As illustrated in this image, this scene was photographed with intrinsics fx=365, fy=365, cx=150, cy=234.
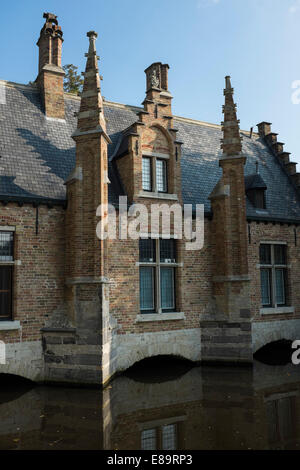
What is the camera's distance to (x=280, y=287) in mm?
14695

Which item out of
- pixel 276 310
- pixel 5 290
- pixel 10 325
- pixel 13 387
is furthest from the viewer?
pixel 276 310

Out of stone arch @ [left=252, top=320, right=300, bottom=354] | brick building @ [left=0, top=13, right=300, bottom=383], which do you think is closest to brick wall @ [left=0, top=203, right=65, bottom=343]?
brick building @ [left=0, top=13, right=300, bottom=383]

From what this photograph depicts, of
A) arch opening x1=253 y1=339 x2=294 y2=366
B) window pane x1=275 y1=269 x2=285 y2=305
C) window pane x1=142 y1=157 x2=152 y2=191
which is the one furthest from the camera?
window pane x1=275 y1=269 x2=285 y2=305

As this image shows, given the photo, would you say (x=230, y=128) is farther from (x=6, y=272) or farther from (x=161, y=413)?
(x=161, y=413)

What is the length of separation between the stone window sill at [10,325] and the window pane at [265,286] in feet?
29.6

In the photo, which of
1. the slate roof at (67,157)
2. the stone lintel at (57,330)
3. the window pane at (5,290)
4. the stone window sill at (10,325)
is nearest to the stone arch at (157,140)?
the slate roof at (67,157)

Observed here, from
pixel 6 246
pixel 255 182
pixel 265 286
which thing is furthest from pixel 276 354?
pixel 6 246

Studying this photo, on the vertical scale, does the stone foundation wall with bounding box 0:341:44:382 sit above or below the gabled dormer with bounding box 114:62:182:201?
below

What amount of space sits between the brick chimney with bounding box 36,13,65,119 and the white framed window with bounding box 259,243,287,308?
9383 mm

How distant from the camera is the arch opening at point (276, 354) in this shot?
41.4ft

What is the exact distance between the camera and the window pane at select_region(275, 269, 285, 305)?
14562 mm

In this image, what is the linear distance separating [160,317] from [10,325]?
441 centimetres

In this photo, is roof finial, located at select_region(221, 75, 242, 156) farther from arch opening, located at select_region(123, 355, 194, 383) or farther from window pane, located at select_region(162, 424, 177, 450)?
window pane, located at select_region(162, 424, 177, 450)
